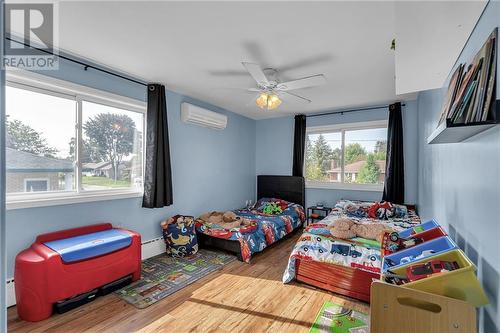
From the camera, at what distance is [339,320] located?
1949 mm

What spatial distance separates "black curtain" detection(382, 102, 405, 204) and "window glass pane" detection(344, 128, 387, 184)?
264 mm

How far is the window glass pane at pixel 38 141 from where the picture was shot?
2.18m

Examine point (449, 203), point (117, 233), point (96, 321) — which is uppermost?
point (449, 203)

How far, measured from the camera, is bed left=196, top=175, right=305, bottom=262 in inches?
127

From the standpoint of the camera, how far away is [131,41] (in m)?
2.15

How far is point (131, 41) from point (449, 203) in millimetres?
2961

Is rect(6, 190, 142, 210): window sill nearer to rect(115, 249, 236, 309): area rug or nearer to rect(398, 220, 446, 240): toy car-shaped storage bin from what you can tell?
rect(115, 249, 236, 309): area rug

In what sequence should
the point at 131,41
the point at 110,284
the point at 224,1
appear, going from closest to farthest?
the point at 224,1 < the point at 131,41 < the point at 110,284

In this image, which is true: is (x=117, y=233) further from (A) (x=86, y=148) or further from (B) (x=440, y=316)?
(B) (x=440, y=316)

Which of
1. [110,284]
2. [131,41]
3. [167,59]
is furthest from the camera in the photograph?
[167,59]

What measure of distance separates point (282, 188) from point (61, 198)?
11.9ft

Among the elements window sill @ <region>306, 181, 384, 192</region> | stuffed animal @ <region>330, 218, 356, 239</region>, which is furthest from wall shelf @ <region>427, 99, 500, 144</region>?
window sill @ <region>306, 181, 384, 192</region>

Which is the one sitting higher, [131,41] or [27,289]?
[131,41]

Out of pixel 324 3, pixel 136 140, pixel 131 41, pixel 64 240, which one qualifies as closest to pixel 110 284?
pixel 64 240
